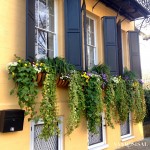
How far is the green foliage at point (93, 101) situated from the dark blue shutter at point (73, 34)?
0.51 m

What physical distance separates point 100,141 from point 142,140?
2.89 metres

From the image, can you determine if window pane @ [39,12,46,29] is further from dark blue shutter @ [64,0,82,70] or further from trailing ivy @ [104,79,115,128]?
trailing ivy @ [104,79,115,128]

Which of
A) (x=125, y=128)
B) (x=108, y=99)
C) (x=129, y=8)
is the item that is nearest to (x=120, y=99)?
(x=108, y=99)

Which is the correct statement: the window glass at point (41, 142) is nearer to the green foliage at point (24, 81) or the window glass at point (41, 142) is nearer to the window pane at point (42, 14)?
the green foliage at point (24, 81)

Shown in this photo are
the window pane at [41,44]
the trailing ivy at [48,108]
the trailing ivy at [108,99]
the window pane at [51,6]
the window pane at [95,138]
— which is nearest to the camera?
the trailing ivy at [48,108]

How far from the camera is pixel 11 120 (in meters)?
4.79

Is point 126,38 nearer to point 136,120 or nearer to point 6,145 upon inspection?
point 136,120

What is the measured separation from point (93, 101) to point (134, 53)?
4171 mm

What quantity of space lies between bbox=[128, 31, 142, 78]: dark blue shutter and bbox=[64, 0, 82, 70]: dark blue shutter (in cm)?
381

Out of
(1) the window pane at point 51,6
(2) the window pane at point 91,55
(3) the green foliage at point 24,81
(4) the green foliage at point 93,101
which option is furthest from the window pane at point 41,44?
(2) the window pane at point 91,55

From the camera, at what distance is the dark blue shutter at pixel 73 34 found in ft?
20.8

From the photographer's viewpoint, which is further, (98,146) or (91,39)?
(91,39)

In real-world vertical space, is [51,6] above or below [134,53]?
above

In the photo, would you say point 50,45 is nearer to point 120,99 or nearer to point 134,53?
point 120,99
